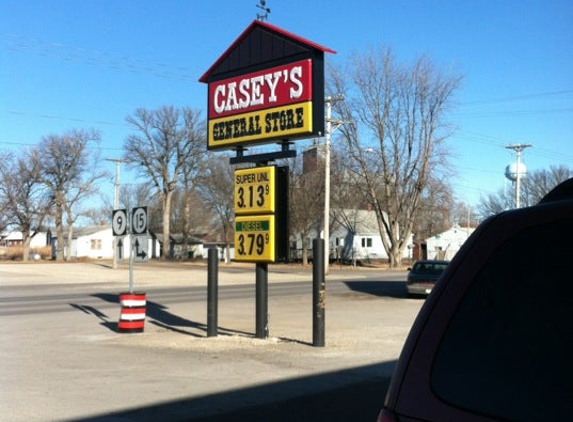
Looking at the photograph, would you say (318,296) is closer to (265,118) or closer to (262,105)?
(265,118)

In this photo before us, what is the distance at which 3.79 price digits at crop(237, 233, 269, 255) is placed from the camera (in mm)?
Result: 12914

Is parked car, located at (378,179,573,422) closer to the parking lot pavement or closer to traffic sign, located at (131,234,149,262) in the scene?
the parking lot pavement

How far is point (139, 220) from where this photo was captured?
14.6m

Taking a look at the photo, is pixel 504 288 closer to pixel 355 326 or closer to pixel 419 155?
pixel 355 326

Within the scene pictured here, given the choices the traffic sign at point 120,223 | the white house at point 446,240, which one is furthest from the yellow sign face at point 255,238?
the white house at point 446,240

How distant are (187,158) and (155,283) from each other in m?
38.5

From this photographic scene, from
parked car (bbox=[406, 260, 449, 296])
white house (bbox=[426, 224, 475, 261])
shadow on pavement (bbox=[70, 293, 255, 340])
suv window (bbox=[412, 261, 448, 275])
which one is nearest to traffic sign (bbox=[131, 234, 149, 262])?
shadow on pavement (bbox=[70, 293, 255, 340])

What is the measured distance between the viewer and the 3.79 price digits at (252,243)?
1291cm

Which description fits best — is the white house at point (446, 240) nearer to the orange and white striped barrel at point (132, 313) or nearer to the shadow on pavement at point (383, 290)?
the shadow on pavement at point (383, 290)

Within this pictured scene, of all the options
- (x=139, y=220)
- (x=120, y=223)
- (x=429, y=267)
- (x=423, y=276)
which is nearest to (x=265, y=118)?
(x=139, y=220)

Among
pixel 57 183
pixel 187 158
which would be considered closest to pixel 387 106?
pixel 187 158

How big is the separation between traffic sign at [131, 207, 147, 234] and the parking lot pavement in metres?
2.34

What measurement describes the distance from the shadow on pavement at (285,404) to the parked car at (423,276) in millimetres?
15564

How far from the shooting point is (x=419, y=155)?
5612 cm
